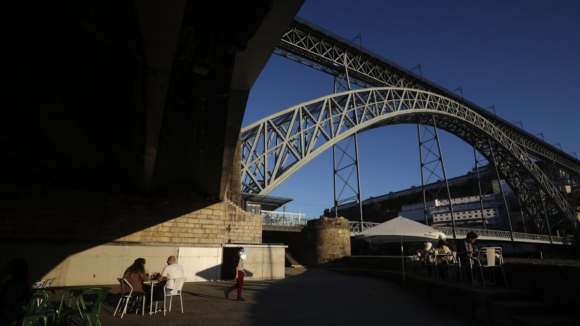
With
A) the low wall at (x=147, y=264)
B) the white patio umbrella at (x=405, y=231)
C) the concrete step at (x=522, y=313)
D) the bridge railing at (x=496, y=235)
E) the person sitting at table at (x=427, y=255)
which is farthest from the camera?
the bridge railing at (x=496, y=235)

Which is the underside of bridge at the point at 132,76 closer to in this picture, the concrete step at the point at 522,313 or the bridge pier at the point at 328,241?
the concrete step at the point at 522,313

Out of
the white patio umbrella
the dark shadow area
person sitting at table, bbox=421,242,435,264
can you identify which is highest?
the dark shadow area

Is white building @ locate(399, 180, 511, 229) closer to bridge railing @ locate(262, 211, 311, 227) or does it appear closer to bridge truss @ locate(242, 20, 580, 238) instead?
bridge truss @ locate(242, 20, 580, 238)

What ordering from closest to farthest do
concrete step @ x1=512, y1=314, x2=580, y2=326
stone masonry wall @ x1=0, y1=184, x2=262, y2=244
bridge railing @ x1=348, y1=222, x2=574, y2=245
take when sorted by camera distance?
concrete step @ x1=512, y1=314, x2=580, y2=326
stone masonry wall @ x1=0, y1=184, x2=262, y2=244
bridge railing @ x1=348, y1=222, x2=574, y2=245

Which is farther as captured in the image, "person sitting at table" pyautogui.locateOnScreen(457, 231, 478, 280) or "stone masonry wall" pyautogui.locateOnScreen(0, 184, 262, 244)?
"stone masonry wall" pyautogui.locateOnScreen(0, 184, 262, 244)

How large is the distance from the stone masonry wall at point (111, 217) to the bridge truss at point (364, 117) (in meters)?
4.55

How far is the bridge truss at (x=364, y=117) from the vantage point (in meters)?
20.2

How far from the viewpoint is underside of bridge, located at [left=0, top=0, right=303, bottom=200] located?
11.7 ft

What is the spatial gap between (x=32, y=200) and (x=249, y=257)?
29.3ft

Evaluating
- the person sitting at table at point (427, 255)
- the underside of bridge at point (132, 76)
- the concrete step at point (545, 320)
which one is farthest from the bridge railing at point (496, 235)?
the concrete step at point (545, 320)

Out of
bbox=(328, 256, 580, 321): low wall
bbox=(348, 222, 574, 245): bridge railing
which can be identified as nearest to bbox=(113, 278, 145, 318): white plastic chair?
bbox=(328, 256, 580, 321): low wall

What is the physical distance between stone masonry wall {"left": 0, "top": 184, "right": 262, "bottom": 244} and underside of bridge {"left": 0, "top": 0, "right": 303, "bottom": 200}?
2.76 metres

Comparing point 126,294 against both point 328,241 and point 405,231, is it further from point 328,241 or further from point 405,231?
point 328,241

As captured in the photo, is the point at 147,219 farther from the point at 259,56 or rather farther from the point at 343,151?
the point at 343,151
